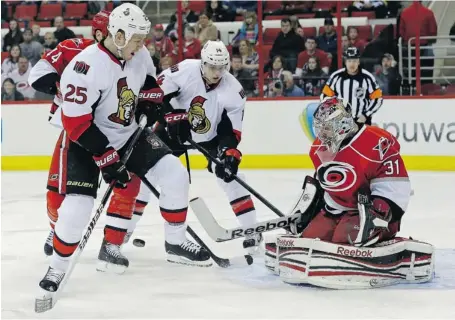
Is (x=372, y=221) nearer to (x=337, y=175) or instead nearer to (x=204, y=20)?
(x=337, y=175)

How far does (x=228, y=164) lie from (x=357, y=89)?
7.57ft

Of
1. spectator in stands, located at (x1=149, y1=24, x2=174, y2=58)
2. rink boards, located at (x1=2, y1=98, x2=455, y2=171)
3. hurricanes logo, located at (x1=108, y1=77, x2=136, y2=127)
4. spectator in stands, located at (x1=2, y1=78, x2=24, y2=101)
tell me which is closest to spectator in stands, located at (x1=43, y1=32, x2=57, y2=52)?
spectator in stands, located at (x1=2, y1=78, x2=24, y2=101)

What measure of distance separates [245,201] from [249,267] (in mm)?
431

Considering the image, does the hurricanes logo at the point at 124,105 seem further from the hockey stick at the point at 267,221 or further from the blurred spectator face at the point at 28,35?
the blurred spectator face at the point at 28,35

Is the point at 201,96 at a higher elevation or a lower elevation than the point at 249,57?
higher

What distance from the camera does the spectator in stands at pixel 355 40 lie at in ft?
25.0

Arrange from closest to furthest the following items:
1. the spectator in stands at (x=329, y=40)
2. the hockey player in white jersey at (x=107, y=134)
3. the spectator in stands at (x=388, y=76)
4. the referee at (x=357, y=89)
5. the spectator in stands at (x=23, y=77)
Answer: the hockey player in white jersey at (x=107, y=134), the referee at (x=357, y=89), the spectator in stands at (x=388, y=76), the spectator in stands at (x=329, y=40), the spectator in stands at (x=23, y=77)

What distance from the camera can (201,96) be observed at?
4.12 m

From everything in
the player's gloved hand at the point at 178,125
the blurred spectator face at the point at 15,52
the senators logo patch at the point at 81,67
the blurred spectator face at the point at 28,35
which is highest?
the senators logo patch at the point at 81,67

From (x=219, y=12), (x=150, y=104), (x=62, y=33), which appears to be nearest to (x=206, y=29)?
(x=219, y=12)

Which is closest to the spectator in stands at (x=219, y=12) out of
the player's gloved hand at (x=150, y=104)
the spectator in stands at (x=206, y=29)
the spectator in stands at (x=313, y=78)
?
the spectator in stands at (x=206, y=29)

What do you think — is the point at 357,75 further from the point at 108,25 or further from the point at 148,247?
the point at 108,25

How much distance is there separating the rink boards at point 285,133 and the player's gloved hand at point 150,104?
3709 millimetres

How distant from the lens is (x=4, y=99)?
26.2ft
